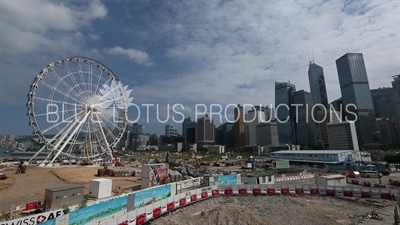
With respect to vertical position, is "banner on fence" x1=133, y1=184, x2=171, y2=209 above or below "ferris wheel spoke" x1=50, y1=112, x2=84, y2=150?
below

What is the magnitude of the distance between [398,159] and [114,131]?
86740mm

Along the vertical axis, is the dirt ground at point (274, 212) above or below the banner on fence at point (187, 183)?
below

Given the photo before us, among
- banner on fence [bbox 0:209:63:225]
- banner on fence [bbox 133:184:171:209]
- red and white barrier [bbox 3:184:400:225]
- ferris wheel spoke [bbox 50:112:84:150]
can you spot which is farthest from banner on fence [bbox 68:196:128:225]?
ferris wheel spoke [bbox 50:112:84:150]

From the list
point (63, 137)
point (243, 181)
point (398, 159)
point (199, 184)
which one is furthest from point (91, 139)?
point (398, 159)

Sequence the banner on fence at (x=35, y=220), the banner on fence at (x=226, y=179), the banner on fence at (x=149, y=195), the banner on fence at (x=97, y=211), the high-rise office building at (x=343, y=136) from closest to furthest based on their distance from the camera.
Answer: the banner on fence at (x=35, y=220) < the banner on fence at (x=97, y=211) < the banner on fence at (x=149, y=195) < the banner on fence at (x=226, y=179) < the high-rise office building at (x=343, y=136)

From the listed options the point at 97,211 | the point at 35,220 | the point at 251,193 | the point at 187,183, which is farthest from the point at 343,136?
the point at 35,220

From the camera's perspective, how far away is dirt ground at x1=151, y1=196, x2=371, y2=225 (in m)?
18.1

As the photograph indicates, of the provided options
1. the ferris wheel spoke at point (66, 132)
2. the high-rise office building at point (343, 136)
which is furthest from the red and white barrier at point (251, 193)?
the high-rise office building at point (343, 136)

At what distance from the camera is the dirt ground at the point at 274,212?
18109mm

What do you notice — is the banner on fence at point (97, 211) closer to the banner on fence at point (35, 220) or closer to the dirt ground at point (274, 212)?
the banner on fence at point (35, 220)

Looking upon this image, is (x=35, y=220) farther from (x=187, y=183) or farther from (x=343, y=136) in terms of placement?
(x=343, y=136)

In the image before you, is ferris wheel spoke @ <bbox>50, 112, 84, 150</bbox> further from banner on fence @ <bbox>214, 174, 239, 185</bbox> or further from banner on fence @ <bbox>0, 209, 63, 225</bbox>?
banner on fence @ <bbox>0, 209, 63, 225</bbox>

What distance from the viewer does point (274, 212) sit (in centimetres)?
2084

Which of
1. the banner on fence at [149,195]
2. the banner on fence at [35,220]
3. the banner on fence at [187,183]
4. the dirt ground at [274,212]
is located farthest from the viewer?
the banner on fence at [187,183]
